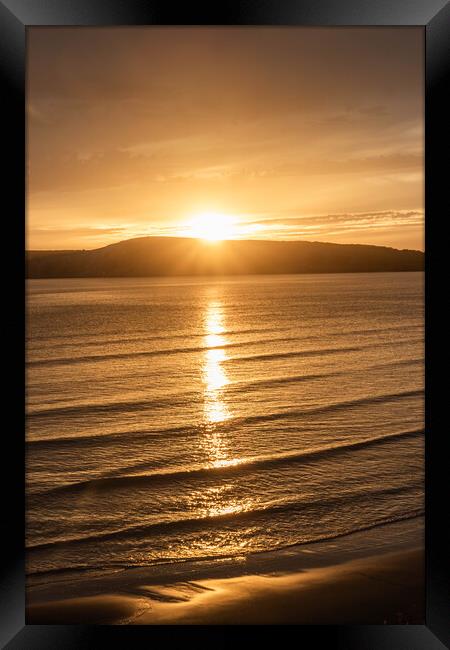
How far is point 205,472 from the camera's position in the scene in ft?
25.5

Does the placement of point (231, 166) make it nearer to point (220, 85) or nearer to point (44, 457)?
point (220, 85)

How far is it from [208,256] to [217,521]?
47.8m

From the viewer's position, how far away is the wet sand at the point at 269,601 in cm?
412

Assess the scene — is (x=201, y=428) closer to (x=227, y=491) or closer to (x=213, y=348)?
(x=227, y=491)

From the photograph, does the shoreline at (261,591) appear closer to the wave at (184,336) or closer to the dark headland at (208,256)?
the wave at (184,336)

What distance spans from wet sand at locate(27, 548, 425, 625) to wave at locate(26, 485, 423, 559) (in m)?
0.85

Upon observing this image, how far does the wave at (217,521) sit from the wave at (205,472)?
121 centimetres

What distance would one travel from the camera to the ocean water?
5.85 meters

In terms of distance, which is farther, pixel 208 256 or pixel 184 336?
pixel 208 256

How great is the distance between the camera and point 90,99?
152ft

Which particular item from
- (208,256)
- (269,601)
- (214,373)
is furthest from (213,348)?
(208,256)
